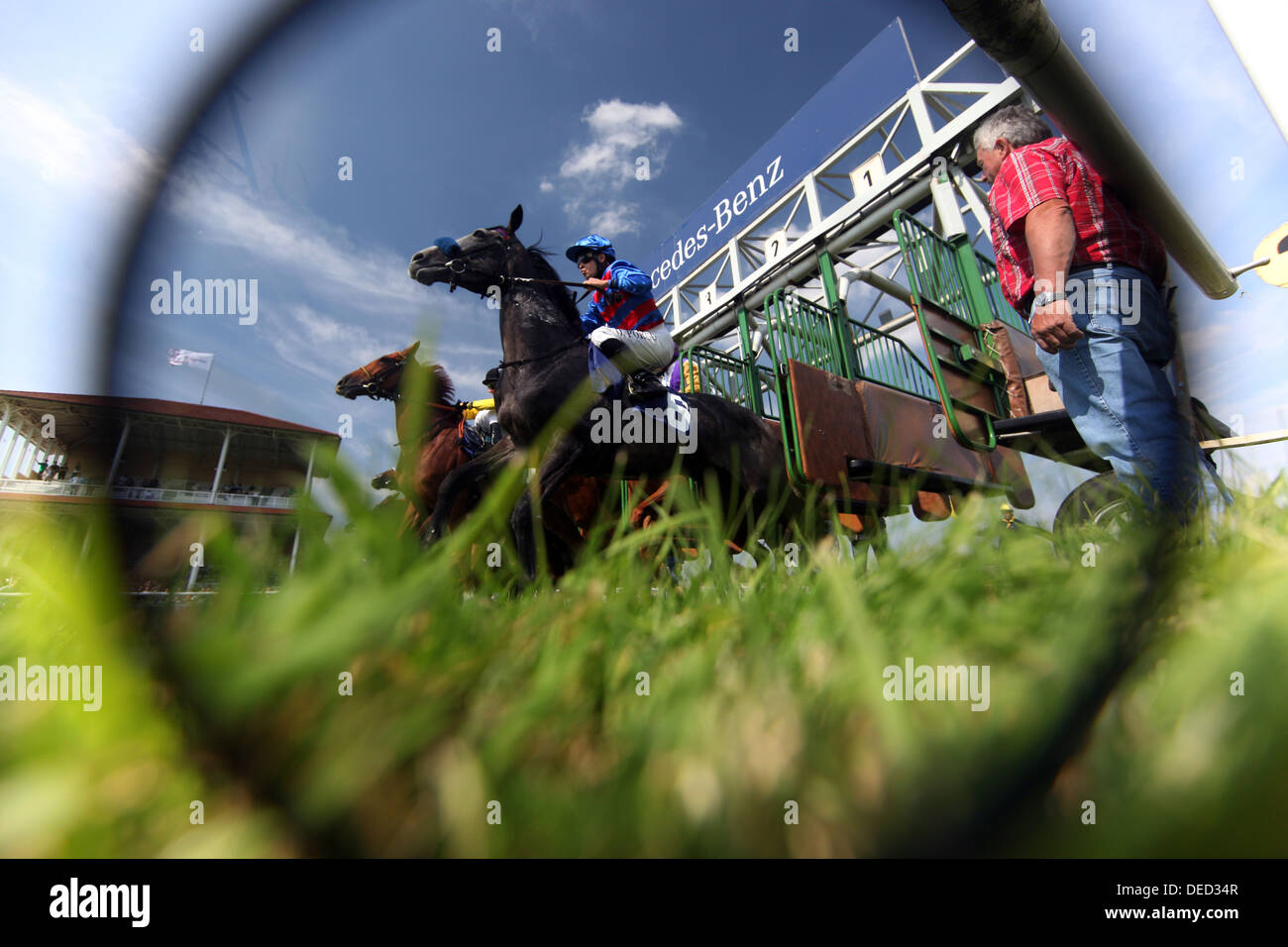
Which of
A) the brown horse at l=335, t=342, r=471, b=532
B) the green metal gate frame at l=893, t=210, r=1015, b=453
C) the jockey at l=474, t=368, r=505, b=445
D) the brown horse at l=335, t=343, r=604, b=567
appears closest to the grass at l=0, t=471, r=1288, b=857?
the brown horse at l=335, t=343, r=604, b=567

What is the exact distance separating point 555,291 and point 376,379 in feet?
10.8

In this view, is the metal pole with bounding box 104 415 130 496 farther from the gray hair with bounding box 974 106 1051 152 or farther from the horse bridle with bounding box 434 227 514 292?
the horse bridle with bounding box 434 227 514 292

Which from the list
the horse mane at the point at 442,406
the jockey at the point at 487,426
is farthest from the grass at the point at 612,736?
the jockey at the point at 487,426

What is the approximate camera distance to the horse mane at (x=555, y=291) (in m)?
4.25

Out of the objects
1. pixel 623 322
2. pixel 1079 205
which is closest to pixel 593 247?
pixel 623 322

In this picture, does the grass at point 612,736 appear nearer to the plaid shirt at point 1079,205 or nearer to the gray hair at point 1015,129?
the plaid shirt at point 1079,205

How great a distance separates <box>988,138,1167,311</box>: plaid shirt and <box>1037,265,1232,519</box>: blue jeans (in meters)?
0.07

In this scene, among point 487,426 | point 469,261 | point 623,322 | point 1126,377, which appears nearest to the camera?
point 1126,377

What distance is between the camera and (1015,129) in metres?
2.09

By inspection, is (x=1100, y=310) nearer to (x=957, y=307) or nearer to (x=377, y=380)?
(x=957, y=307)

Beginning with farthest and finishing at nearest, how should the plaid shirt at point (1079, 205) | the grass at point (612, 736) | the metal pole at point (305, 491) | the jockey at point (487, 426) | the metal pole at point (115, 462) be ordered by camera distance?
the jockey at point (487, 426)
the plaid shirt at point (1079, 205)
the metal pole at point (115, 462)
the metal pole at point (305, 491)
the grass at point (612, 736)

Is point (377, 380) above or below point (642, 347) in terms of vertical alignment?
above

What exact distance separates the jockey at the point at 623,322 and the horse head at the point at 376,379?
8.75ft
